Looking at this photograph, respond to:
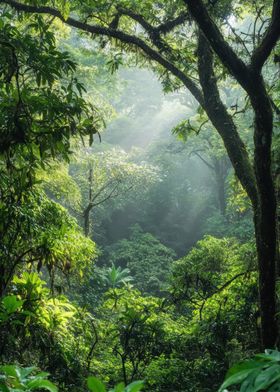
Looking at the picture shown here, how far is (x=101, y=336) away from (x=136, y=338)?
1220mm

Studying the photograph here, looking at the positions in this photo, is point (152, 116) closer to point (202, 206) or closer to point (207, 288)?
point (202, 206)

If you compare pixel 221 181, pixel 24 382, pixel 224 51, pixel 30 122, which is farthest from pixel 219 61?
pixel 221 181

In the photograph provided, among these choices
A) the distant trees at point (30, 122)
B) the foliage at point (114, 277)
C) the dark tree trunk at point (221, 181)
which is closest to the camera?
the distant trees at point (30, 122)

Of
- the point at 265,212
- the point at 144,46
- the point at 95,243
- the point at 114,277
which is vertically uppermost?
the point at 144,46

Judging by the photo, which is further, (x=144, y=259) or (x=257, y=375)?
(x=144, y=259)

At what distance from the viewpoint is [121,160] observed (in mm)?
13938

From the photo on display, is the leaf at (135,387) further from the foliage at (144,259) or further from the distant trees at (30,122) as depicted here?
the foliage at (144,259)

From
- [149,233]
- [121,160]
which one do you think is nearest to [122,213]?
[149,233]

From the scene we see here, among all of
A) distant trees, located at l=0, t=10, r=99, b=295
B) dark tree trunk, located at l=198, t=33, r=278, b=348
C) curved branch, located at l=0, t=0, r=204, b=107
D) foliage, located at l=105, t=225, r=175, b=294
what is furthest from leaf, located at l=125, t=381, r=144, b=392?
foliage, located at l=105, t=225, r=175, b=294

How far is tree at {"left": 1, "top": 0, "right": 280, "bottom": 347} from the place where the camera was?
9.82ft

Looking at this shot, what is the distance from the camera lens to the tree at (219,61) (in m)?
2.99

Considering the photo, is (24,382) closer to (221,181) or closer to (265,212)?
(265,212)

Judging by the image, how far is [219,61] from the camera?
5219mm

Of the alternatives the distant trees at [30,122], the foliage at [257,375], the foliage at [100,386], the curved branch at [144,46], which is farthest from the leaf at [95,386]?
the curved branch at [144,46]
